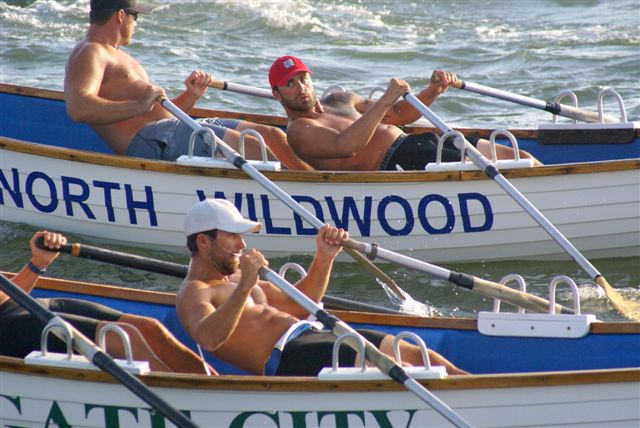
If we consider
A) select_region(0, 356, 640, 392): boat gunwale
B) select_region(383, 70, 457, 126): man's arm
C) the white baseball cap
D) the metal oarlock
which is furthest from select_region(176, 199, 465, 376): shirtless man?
select_region(383, 70, 457, 126): man's arm

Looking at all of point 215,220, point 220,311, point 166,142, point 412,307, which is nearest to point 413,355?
point 220,311

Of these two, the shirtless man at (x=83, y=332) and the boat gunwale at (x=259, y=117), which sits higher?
the boat gunwale at (x=259, y=117)

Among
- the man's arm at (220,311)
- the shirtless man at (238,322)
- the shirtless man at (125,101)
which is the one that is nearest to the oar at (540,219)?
the shirtless man at (125,101)

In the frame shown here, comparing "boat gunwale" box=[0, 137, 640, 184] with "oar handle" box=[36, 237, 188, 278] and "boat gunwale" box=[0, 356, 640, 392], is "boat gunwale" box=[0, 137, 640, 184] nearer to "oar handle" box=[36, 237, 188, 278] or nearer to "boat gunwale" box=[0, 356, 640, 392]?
"oar handle" box=[36, 237, 188, 278]

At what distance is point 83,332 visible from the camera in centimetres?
610

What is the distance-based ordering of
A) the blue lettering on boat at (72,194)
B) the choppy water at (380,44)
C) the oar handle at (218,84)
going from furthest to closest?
1. the choppy water at (380,44)
2. the oar handle at (218,84)
3. the blue lettering on boat at (72,194)

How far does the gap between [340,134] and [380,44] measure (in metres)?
8.28

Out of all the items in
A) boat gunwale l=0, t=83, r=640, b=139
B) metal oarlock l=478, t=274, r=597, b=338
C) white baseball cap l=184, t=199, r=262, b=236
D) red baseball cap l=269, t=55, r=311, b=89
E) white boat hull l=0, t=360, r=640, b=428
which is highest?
red baseball cap l=269, t=55, r=311, b=89

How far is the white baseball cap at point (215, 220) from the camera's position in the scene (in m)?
6.06

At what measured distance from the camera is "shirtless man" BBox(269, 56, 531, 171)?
8461 millimetres

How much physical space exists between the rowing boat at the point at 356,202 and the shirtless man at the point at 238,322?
2.37 meters

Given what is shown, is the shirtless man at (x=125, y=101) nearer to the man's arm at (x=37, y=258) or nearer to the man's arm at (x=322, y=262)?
the man's arm at (x=322, y=262)

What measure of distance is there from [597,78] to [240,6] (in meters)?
5.67

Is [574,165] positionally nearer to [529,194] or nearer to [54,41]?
[529,194]
